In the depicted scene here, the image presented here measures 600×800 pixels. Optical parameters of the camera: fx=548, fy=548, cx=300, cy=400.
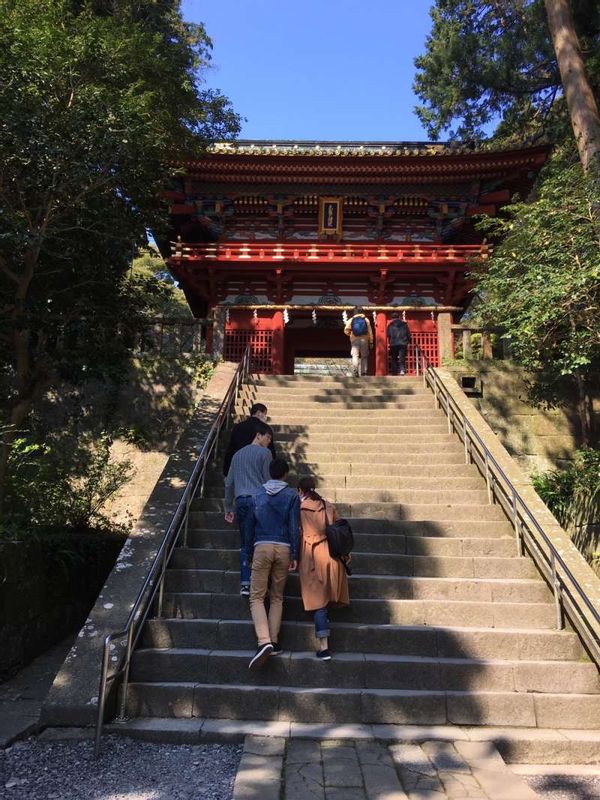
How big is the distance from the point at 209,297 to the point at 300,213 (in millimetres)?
3632

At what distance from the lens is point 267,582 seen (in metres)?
4.19

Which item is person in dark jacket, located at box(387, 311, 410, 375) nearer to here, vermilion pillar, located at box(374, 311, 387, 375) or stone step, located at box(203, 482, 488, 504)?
vermilion pillar, located at box(374, 311, 387, 375)

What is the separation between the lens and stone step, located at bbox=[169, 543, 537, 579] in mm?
5137

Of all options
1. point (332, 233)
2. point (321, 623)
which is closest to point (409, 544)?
point (321, 623)

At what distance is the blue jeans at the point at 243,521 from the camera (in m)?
4.54

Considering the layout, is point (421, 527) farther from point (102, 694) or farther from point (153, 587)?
point (102, 694)

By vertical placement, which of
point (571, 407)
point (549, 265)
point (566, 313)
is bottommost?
point (571, 407)

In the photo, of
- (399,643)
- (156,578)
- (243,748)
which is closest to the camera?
(243,748)

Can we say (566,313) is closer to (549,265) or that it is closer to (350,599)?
(549,265)

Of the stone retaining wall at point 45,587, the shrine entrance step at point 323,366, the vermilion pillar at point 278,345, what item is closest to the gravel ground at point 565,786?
the stone retaining wall at point 45,587

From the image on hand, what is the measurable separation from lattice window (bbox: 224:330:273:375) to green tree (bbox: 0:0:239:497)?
7035mm

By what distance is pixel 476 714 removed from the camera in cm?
376

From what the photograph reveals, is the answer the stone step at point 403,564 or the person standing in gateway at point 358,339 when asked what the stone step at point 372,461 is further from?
the person standing in gateway at point 358,339

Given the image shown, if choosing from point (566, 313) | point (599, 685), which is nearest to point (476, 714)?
point (599, 685)
